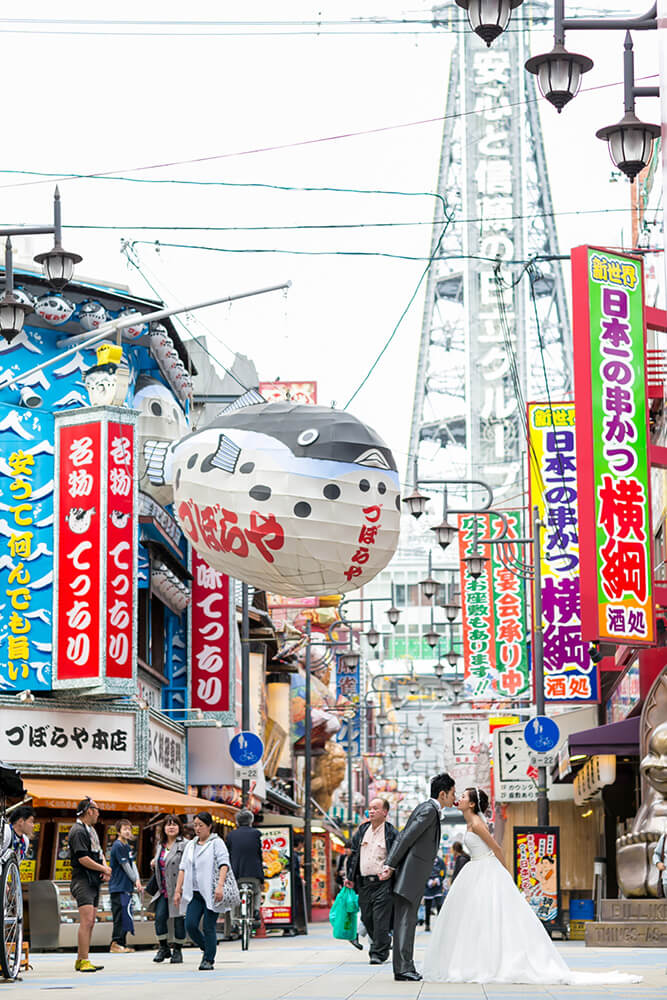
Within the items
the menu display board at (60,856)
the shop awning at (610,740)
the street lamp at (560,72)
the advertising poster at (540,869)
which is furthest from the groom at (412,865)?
the menu display board at (60,856)

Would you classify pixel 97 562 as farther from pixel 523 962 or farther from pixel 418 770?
pixel 418 770

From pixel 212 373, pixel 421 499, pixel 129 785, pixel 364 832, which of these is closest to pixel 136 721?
pixel 129 785

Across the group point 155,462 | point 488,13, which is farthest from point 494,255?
point 488,13

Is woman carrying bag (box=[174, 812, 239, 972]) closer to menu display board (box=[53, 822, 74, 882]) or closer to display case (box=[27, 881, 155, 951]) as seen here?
display case (box=[27, 881, 155, 951])

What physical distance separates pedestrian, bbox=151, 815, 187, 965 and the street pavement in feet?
0.77

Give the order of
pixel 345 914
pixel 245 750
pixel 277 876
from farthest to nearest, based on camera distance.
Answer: pixel 245 750
pixel 277 876
pixel 345 914

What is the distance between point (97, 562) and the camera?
26.9 meters

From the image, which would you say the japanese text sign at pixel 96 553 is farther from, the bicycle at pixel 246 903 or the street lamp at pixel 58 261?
the street lamp at pixel 58 261

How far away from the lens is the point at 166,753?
31.3 metres

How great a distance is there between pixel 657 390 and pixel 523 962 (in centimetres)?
1546

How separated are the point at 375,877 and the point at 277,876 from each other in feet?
45.2

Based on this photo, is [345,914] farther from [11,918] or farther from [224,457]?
[224,457]

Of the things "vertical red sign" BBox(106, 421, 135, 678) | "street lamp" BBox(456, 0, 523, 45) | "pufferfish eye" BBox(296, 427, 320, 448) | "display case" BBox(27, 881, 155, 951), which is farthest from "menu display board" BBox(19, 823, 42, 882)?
"street lamp" BBox(456, 0, 523, 45)

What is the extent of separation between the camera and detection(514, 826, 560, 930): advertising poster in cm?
2603
